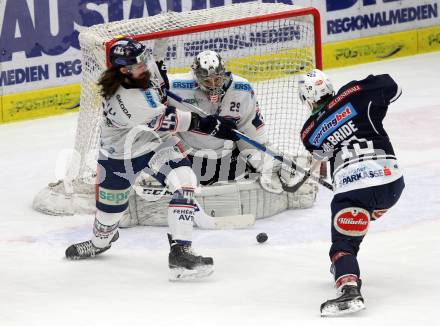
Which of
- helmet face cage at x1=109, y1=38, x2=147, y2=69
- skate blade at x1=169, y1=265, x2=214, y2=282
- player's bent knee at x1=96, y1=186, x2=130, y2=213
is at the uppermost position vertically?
helmet face cage at x1=109, y1=38, x2=147, y2=69

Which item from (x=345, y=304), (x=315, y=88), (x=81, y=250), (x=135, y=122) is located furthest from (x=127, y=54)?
(x=345, y=304)

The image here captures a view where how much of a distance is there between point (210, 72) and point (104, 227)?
1.13 meters

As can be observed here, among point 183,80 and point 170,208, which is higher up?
point 183,80

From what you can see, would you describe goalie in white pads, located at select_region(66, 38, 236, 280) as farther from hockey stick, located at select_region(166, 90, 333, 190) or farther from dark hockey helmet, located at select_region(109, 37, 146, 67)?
hockey stick, located at select_region(166, 90, 333, 190)

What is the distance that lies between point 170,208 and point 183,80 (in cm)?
132

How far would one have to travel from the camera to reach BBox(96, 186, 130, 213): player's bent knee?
6.54 meters

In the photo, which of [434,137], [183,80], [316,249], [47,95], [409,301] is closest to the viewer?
[409,301]

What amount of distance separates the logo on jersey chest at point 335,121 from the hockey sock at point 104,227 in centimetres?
134

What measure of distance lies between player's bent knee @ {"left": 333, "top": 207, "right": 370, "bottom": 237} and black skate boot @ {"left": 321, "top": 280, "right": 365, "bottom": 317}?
292mm

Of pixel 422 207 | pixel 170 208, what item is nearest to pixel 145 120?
pixel 170 208

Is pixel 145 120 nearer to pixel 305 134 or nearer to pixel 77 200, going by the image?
pixel 305 134

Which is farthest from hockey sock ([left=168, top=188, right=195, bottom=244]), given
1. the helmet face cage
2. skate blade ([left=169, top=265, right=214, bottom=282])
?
the helmet face cage

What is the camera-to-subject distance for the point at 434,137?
9.38 m

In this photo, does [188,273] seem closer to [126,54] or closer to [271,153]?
[271,153]
